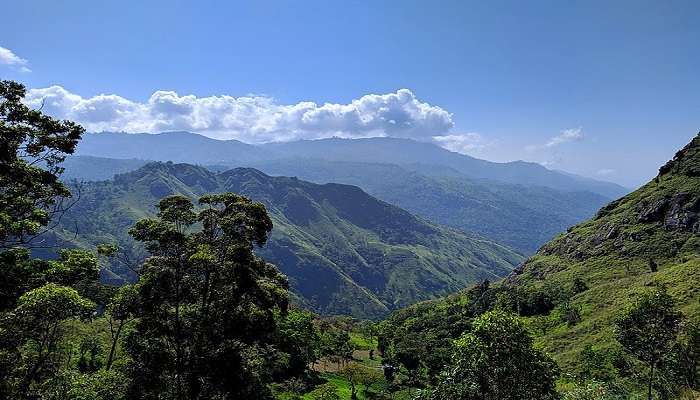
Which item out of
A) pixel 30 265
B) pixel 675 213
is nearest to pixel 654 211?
pixel 675 213

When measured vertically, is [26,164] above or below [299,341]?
above

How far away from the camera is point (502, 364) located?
24594mm

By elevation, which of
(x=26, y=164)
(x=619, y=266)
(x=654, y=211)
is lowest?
(x=619, y=266)

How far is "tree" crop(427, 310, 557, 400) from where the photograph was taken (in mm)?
24531

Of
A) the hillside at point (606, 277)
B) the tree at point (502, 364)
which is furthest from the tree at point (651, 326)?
the hillside at point (606, 277)

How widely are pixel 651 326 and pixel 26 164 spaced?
2112 inches

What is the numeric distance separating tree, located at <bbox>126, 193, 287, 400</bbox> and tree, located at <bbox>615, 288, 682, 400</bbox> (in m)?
34.5

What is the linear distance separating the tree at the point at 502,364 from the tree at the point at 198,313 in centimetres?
1414

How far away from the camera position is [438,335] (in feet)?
493

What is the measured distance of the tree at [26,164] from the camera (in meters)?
28.7

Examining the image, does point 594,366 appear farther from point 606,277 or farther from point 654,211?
point 654,211

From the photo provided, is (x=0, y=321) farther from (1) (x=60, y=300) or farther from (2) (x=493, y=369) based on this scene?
(2) (x=493, y=369)

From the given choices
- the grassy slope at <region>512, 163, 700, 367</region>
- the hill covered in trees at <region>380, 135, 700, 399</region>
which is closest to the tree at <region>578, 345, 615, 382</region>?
the hill covered in trees at <region>380, 135, 700, 399</region>

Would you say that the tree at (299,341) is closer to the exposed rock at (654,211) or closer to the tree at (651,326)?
the tree at (651,326)
